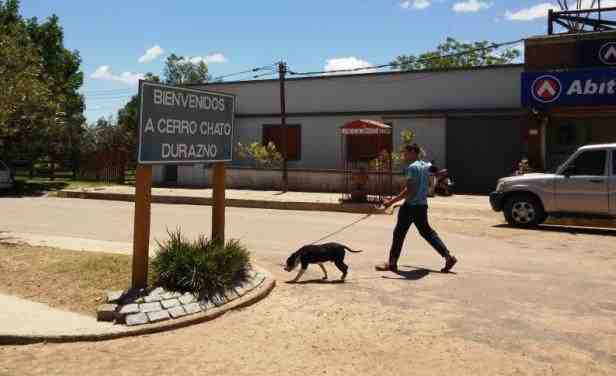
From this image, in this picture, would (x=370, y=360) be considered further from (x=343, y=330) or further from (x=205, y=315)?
(x=205, y=315)

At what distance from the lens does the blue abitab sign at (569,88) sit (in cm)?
1834

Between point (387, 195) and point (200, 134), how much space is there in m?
12.6

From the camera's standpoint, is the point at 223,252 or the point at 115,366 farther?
the point at 223,252

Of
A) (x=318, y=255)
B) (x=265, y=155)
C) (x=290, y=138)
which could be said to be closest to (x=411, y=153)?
(x=318, y=255)

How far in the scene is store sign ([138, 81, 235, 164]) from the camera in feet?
21.1

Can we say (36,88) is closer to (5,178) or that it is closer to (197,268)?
(5,178)

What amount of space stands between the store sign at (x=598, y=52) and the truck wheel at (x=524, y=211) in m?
8.19

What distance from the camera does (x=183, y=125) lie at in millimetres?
7004

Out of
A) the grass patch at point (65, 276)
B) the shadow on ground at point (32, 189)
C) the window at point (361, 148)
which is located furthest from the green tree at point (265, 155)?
the grass patch at point (65, 276)

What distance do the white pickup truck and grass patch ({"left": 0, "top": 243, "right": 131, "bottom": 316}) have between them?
856cm

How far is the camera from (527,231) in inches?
491

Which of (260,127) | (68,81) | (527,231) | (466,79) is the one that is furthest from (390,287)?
(68,81)

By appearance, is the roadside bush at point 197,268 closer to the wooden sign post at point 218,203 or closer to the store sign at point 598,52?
the wooden sign post at point 218,203

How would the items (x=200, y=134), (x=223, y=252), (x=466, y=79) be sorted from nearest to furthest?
(x=223, y=252) < (x=200, y=134) < (x=466, y=79)
